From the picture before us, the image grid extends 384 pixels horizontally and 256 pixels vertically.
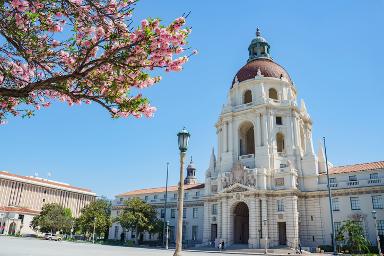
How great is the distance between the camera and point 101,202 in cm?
7306

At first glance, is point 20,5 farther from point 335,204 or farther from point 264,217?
point 335,204

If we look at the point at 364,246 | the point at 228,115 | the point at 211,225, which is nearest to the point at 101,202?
the point at 211,225

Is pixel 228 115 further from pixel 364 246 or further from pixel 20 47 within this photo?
pixel 20 47

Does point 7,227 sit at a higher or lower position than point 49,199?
lower

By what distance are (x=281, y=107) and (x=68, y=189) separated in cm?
9317

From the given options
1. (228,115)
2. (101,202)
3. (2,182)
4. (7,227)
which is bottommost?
(7,227)

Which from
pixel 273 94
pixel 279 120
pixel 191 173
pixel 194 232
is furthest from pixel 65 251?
pixel 191 173

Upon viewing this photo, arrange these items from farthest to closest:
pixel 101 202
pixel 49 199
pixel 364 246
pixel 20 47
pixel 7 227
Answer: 1. pixel 49 199
2. pixel 7 227
3. pixel 101 202
4. pixel 364 246
5. pixel 20 47

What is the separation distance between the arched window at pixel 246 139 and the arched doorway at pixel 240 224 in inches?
374

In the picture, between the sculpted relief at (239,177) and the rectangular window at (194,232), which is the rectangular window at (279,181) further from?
the rectangular window at (194,232)

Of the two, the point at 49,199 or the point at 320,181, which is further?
the point at 49,199

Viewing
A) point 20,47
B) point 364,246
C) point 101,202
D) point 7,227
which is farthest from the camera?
point 7,227

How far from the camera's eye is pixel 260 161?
2115 inches

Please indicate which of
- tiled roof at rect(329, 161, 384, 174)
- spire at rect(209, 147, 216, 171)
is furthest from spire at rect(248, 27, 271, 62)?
tiled roof at rect(329, 161, 384, 174)
